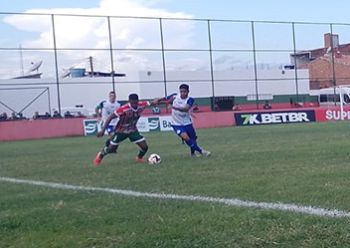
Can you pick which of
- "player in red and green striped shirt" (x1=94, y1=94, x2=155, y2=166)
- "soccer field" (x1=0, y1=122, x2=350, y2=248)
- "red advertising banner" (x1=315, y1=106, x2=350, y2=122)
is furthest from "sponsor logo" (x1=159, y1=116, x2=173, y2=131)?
"soccer field" (x1=0, y1=122, x2=350, y2=248)

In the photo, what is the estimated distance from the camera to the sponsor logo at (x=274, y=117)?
144 ft

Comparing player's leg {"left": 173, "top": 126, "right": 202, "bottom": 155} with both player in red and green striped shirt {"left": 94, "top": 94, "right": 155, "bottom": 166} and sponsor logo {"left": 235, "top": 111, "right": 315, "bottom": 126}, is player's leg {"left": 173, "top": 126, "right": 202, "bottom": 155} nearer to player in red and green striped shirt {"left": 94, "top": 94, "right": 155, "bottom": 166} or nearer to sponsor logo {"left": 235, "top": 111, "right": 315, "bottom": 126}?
player in red and green striped shirt {"left": 94, "top": 94, "right": 155, "bottom": 166}

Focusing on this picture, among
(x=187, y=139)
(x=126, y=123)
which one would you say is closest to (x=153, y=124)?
(x=187, y=139)

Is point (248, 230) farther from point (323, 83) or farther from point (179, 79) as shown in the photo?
point (323, 83)

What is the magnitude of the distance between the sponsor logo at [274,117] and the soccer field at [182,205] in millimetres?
29939

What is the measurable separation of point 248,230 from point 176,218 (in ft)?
3.62

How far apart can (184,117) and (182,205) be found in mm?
8521

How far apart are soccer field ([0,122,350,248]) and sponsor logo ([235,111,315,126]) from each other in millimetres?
29939

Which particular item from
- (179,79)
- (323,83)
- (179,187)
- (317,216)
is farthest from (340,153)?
(323,83)

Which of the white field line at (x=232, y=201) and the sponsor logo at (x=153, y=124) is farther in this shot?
the sponsor logo at (x=153, y=124)

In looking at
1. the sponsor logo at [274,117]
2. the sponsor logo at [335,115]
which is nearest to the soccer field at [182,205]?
the sponsor logo at [274,117]

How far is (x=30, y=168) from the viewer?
15.2 m

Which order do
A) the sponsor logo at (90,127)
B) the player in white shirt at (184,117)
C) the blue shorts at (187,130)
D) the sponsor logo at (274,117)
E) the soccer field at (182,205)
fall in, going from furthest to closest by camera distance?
the sponsor logo at (274,117) → the sponsor logo at (90,127) → the blue shorts at (187,130) → the player in white shirt at (184,117) → the soccer field at (182,205)

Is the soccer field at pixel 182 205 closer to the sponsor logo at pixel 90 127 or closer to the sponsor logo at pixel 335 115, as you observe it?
the sponsor logo at pixel 90 127
